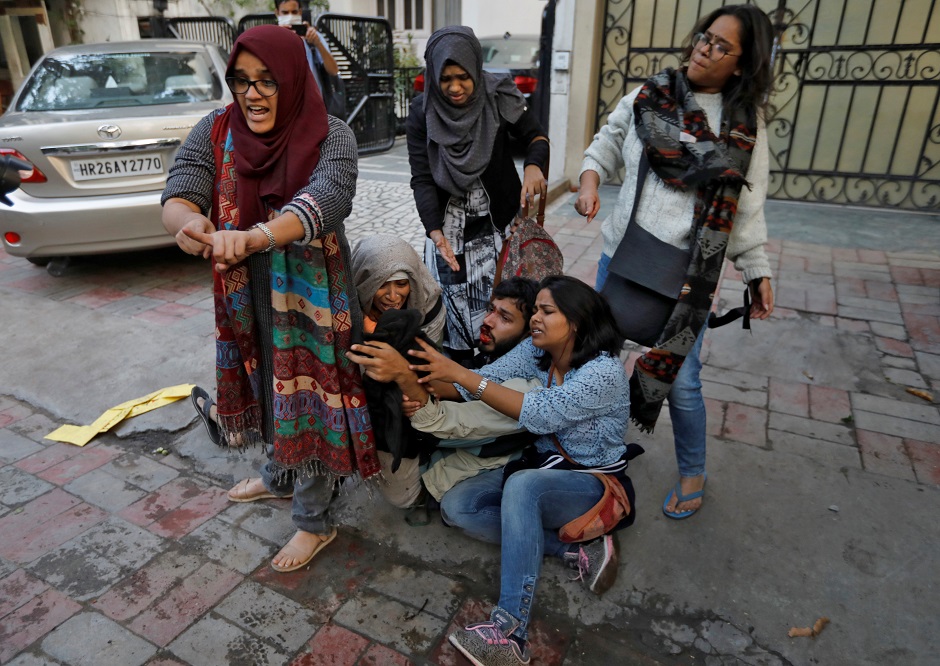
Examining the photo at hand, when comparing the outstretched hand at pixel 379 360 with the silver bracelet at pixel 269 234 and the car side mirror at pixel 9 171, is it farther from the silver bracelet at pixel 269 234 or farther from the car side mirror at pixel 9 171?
the car side mirror at pixel 9 171

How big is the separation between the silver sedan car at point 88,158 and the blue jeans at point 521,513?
3443mm

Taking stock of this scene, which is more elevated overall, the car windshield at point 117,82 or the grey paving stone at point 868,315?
the car windshield at point 117,82

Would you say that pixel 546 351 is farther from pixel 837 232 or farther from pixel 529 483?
pixel 837 232

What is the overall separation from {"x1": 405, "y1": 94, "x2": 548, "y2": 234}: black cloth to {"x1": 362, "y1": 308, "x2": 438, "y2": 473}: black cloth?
846mm

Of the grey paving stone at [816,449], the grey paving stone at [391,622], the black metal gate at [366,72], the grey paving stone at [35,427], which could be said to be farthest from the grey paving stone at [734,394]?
the black metal gate at [366,72]

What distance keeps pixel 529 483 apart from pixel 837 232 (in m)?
5.32

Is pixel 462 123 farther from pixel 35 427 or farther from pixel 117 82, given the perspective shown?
pixel 117 82

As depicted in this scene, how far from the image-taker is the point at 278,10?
6.15m

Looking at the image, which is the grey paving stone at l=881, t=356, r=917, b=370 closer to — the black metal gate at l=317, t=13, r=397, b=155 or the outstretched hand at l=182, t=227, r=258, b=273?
the outstretched hand at l=182, t=227, r=258, b=273

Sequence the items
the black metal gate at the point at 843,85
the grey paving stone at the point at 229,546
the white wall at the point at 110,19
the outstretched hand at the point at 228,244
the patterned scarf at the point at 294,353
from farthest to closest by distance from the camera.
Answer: the white wall at the point at 110,19
the black metal gate at the point at 843,85
the grey paving stone at the point at 229,546
the patterned scarf at the point at 294,353
the outstretched hand at the point at 228,244

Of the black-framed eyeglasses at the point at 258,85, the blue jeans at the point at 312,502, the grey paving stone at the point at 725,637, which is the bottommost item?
the grey paving stone at the point at 725,637

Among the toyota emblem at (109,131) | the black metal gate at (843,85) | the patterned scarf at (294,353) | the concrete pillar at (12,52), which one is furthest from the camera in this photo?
the concrete pillar at (12,52)

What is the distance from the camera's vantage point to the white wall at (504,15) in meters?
14.9

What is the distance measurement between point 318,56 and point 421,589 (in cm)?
579
